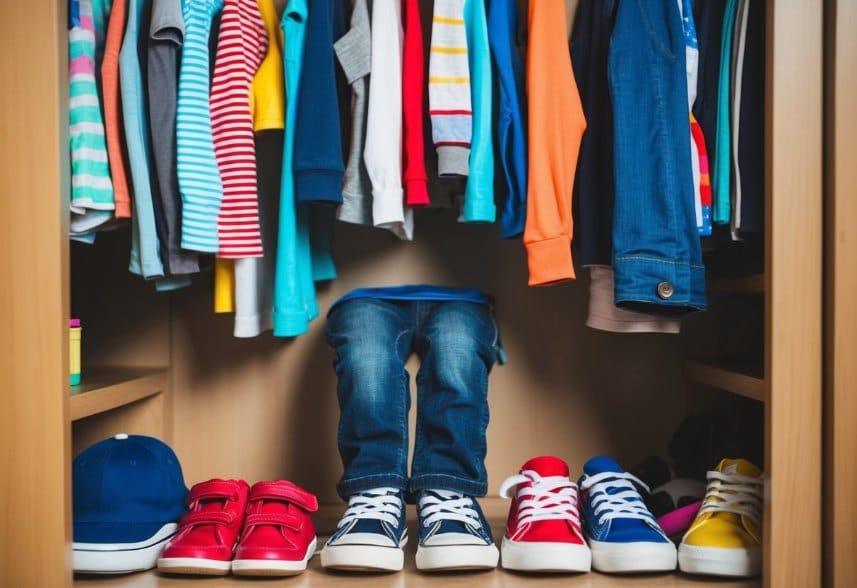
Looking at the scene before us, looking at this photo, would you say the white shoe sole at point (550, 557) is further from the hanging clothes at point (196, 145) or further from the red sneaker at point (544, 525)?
the hanging clothes at point (196, 145)

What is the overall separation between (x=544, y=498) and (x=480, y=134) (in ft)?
1.82

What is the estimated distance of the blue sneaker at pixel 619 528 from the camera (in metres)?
1.03

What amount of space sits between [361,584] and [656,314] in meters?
0.57

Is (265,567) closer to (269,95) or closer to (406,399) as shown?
(406,399)

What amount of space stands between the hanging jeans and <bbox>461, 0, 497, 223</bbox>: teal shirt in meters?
0.19

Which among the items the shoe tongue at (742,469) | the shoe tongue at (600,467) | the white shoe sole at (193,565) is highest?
the shoe tongue at (742,469)

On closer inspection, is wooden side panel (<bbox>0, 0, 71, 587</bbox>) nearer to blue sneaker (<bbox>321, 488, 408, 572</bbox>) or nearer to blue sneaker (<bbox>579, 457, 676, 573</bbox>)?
blue sneaker (<bbox>321, 488, 408, 572</bbox>)

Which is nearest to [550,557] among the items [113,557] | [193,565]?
[193,565]

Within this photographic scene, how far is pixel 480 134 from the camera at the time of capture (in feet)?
3.87

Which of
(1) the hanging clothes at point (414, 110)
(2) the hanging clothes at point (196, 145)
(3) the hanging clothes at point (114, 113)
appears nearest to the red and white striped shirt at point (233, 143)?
(2) the hanging clothes at point (196, 145)

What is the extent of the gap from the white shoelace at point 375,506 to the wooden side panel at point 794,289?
20.0 inches

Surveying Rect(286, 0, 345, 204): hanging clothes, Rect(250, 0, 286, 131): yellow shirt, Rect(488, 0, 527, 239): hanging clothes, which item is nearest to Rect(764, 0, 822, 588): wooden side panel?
Rect(488, 0, 527, 239): hanging clothes

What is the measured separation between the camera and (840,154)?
0.99m

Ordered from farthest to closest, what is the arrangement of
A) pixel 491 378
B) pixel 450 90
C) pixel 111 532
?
pixel 491 378 < pixel 450 90 < pixel 111 532
